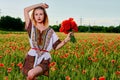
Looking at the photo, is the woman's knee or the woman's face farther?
the woman's face

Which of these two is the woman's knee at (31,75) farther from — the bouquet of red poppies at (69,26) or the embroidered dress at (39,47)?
the bouquet of red poppies at (69,26)

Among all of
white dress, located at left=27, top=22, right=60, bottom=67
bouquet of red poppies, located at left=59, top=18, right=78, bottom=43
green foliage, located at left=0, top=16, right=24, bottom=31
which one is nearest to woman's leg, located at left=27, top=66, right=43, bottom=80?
white dress, located at left=27, top=22, right=60, bottom=67

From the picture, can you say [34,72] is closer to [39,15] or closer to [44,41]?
[44,41]

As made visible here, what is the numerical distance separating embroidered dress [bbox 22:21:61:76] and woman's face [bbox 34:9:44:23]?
0.13 m

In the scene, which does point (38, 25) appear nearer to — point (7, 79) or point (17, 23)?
point (7, 79)

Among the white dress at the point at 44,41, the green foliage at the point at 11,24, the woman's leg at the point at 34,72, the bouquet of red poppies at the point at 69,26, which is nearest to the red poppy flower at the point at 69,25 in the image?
the bouquet of red poppies at the point at 69,26

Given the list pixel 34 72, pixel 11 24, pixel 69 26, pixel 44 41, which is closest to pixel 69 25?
pixel 69 26

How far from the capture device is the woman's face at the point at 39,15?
15.1ft

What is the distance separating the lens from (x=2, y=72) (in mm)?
5875

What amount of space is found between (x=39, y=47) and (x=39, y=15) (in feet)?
1.40

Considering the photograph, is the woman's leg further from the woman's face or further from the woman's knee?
the woman's face

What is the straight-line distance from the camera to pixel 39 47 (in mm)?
4621

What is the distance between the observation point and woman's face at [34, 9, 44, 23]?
461 cm

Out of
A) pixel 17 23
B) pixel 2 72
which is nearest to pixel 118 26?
pixel 17 23
